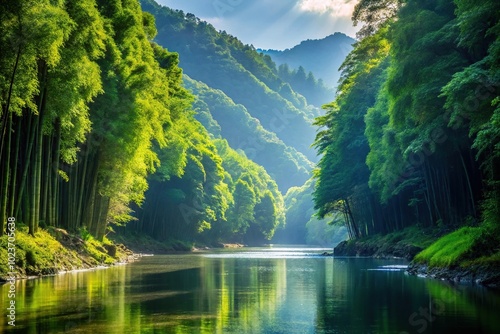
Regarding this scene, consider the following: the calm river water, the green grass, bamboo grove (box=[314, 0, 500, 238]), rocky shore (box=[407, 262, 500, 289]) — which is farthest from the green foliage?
the calm river water

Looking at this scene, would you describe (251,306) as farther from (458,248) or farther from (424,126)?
(424,126)

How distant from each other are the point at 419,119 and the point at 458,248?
9.81 meters

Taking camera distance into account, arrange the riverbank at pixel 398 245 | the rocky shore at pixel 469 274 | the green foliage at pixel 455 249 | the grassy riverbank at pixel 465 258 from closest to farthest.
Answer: the rocky shore at pixel 469 274, the grassy riverbank at pixel 465 258, the green foliage at pixel 455 249, the riverbank at pixel 398 245

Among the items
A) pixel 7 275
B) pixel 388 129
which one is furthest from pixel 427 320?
pixel 388 129

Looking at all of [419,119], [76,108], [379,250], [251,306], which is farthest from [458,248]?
[379,250]

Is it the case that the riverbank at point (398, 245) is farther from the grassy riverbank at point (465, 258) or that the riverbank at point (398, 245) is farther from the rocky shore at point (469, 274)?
the rocky shore at point (469, 274)

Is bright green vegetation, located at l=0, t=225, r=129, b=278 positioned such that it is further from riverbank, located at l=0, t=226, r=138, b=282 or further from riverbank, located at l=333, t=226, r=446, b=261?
riverbank, located at l=333, t=226, r=446, b=261

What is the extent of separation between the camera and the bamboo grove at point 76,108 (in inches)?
818

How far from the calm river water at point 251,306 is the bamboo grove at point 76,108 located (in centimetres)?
618

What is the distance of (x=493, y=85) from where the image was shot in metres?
Result: 22.0

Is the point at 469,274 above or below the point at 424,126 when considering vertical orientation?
below

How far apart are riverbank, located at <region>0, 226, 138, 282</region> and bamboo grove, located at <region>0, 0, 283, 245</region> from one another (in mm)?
834

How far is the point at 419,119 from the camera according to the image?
31812mm

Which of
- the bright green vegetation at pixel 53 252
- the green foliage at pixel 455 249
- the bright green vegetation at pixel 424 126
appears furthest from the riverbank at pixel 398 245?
the bright green vegetation at pixel 53 252
